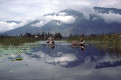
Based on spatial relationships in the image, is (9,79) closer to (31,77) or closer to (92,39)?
(31,77)

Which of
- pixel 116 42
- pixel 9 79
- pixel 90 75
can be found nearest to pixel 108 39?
pixel 116 42

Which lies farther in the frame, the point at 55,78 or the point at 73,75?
the point at 73,75

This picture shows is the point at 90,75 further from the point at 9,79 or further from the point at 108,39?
the point at 108,39

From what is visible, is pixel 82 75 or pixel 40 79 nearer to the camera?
pixel 40 79

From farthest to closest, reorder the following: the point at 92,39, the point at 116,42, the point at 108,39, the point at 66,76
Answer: the point at 92,39
the point at 108,39
the point at 116,42
the point at 66,76

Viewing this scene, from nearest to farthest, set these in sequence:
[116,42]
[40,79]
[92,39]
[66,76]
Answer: [40,79]
[66,76]
[116,42]
[92,39]

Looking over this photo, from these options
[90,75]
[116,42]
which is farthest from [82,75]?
[116,42]

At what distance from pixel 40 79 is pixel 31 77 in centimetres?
71

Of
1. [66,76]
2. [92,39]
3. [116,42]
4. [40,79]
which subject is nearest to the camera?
[40,79]

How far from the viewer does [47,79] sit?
920 cm

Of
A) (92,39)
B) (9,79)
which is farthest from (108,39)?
(9,79)

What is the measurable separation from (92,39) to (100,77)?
1597 inches

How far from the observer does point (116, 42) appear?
31.6 m

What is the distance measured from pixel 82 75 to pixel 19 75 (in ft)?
11.6
